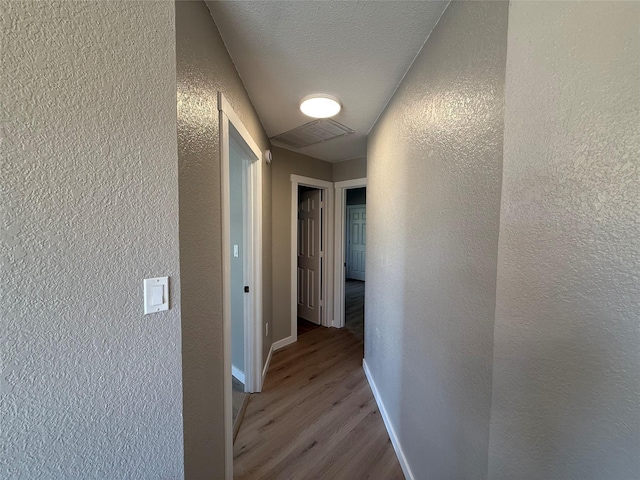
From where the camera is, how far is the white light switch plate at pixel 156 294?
0.73 meters

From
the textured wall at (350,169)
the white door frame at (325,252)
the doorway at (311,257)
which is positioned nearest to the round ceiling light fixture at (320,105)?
the white door frame at (325,252)

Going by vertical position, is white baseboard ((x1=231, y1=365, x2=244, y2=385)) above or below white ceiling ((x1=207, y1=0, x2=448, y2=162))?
below

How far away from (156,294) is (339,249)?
258 cm

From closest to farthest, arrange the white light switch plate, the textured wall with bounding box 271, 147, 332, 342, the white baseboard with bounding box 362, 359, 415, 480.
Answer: the white light switch plate
the white baseboard with bounding box 362, 359, 415, 480
the textured wall with bounding box 271, 147, 332, 342

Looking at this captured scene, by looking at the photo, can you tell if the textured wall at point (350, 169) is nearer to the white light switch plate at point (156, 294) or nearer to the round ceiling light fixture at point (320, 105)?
the round ceiling light fixture at point (320, 105)

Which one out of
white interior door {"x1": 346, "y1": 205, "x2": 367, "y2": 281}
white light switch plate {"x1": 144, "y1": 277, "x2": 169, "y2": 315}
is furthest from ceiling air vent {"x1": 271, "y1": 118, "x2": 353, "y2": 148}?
white interior door {"x1": 346, "y1": 205, "x2": 367, "y2": 281}

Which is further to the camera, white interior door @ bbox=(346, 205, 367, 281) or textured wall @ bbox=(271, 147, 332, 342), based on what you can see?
white interior door @ bbox=(346, 205, 367, 281)

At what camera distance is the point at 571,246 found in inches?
23.5

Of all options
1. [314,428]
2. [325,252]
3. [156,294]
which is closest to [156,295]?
[156,294]

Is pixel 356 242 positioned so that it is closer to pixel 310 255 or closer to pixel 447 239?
pixel 310 255

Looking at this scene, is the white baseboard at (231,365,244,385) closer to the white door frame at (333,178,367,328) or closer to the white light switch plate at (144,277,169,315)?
the white door frame at (333,178,367,328)

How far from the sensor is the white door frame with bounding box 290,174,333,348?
2809 millimetres

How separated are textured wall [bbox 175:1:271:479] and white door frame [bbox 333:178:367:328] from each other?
2.09 m

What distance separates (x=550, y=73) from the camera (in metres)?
0.60
